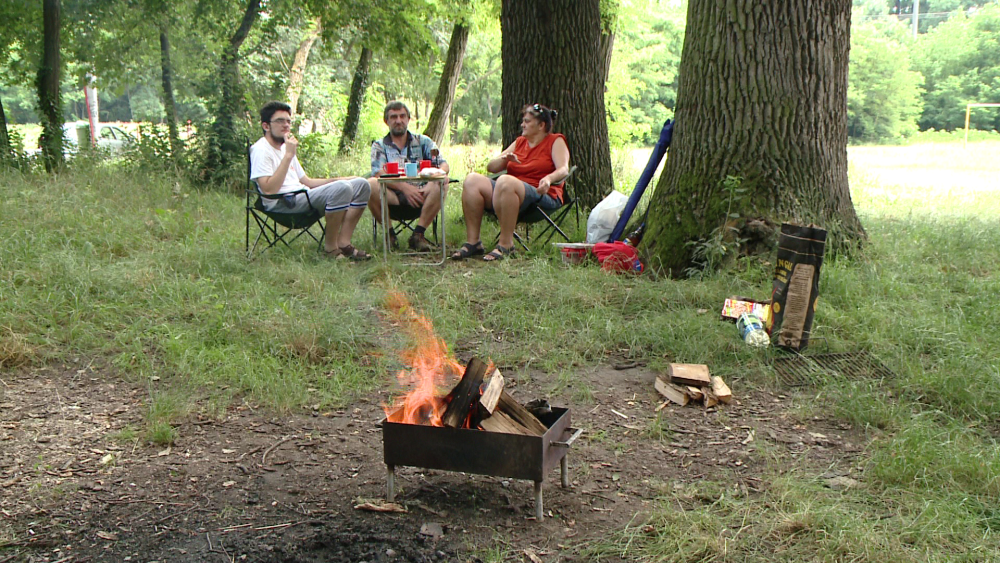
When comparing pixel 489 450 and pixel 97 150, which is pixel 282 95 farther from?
pixel 489 450

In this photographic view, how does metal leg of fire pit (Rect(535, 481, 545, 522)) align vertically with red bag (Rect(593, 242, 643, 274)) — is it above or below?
below

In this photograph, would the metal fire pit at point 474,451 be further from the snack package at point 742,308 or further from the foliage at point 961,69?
the foliage at point 961,69

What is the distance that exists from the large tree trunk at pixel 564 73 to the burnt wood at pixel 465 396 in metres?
4.99

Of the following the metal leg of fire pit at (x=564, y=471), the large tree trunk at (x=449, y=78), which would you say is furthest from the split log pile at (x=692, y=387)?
the large tree trunk at (x=449, y=78)

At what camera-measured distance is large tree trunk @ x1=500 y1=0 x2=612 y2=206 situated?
23.6ft

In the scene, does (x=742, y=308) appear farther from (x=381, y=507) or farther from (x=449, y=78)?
(x=449, y=78)

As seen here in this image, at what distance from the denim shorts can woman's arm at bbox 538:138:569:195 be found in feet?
0.16

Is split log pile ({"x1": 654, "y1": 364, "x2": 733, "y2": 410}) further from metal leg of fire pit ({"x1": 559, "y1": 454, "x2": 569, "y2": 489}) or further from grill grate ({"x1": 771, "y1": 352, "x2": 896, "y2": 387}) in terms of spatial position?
metal leg of fire pit ({"x1": 559, "y1": 454, "x2": 569, "y2": 489})

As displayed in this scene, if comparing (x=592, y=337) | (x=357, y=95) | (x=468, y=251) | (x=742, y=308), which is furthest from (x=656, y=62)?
(x=592, y=337)

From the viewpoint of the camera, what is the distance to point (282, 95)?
12.3m

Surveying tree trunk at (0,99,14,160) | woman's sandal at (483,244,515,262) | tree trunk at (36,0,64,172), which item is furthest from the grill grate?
tree trunk at (36,0,64,172)

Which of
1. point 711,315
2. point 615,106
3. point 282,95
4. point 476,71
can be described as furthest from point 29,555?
point 476,71

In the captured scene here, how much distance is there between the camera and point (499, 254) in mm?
6215

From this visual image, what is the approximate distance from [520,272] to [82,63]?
1346 cm
